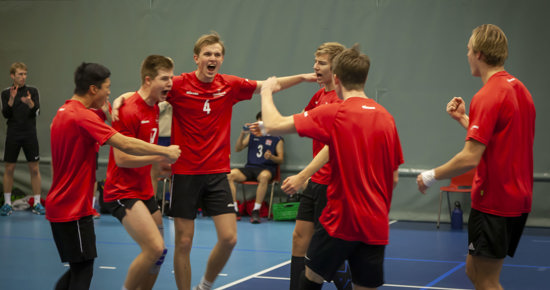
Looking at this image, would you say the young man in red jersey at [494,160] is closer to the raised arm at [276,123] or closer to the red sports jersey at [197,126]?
the raised arm at [276,123]

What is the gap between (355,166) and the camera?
11.3ft

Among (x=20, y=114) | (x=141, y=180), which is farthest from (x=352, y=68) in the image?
(x=20, y=114)

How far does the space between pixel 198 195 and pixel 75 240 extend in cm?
132

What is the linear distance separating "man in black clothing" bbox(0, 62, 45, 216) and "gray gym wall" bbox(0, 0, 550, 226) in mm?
1762

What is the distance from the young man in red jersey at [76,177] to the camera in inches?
160

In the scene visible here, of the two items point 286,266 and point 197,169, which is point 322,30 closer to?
point 286,266

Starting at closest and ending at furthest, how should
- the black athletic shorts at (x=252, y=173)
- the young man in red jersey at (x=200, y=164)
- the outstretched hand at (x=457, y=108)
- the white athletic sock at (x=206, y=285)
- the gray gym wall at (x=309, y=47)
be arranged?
1. the outstretched hand at (x=457, y=108)
2. the young man in red jersey at (x=200, y=164)
3. the white athletic sock at (x=206, y=285)
4. the gray gym wall at (x=309, y=47)
5. the black athletic shorts at (x=252, y=173)

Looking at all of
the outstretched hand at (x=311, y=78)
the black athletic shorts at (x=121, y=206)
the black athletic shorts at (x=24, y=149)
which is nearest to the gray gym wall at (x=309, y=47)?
the black athletic shorts at (x=24, y=149)

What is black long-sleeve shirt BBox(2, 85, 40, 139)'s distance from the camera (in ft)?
37.1

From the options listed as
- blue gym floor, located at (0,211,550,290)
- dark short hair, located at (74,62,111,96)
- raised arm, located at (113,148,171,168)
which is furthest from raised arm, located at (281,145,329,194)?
blue gym floor, located at (0,211,550,290)

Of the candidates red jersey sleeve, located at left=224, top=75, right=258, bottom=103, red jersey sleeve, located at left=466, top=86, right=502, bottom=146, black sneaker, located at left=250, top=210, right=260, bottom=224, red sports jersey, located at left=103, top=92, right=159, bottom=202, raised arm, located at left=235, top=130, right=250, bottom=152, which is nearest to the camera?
red jersey sleeve, located at left=466, top=86, right=502, bottom=146

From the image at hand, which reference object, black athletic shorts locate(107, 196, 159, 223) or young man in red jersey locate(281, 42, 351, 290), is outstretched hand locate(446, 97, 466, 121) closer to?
young man in red jersey locate(281, 42, 351, 290)

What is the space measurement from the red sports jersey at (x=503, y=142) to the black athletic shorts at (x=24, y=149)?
930 cm

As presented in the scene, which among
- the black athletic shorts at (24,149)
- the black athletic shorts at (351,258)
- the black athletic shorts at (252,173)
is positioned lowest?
the black athletic shorts at (252,173)
